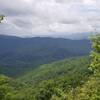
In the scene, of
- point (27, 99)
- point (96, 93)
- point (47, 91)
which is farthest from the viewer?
point (27, 99)

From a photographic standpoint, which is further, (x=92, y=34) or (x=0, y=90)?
(x=0, y=90)

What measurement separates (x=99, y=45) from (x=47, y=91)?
11446 centimetres

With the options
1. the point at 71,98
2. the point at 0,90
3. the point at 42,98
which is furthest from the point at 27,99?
the point at 71,98

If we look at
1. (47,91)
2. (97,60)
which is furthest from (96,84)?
(47,91)

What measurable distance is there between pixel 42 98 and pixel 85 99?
387ft

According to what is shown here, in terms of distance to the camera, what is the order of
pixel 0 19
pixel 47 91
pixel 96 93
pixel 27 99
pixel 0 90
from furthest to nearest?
pixel 27 99 < pixel 47 91 < pixel 0 90 < pixel 96 93 < pixel 0 19

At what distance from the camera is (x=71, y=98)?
2519cm

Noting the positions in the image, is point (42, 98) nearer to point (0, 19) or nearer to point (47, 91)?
point (47, 91)

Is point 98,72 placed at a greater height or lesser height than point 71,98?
greater

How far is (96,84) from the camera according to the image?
76.0 feet

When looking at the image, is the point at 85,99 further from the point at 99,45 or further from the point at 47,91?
the point at 47,91

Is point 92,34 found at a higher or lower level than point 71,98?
higher

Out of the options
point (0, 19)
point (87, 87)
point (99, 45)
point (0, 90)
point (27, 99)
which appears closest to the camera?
point (0, 19)

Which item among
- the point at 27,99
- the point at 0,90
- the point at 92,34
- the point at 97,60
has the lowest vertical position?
the point at 27,99
